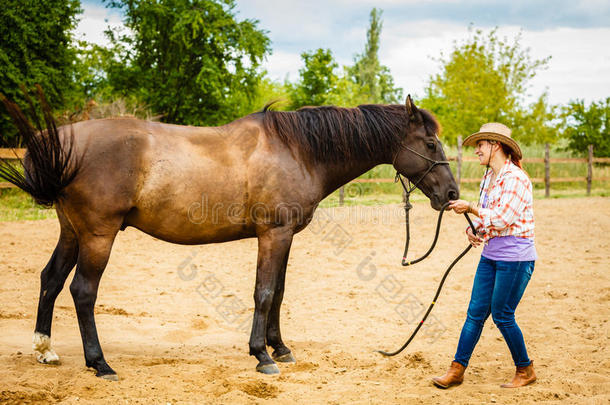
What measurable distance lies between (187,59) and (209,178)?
19.4 m

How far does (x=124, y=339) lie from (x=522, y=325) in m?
3.81

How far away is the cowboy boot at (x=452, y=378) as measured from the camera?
321 centimetres

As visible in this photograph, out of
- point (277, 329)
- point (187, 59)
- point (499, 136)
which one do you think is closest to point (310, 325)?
point (277, 329)

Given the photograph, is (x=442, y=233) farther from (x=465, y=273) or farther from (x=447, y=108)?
(x=447, y=108)

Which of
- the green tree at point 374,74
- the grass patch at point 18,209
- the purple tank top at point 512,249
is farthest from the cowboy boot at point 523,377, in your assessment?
the green tree at point 374,74

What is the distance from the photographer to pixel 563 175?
21281 millimetres

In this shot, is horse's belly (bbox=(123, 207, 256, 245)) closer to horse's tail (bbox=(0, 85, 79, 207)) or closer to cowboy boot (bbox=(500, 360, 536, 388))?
horse's tail (bbox=(0, 85, 79, 207))

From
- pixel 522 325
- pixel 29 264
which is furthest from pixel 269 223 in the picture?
pixel 29 264

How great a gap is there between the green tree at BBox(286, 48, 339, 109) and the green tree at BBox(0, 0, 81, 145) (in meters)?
9.35

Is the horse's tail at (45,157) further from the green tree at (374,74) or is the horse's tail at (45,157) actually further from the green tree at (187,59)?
the green tree at (374,74)

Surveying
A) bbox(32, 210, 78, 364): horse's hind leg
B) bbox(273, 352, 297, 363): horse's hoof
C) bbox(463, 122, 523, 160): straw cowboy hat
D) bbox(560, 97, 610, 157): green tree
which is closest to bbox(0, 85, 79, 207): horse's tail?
bbox(32, 210, 78, 364): horse's hind leg

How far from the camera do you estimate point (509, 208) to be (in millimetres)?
3049

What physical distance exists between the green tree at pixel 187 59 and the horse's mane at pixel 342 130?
17.0 m

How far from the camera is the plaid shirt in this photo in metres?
3.06
